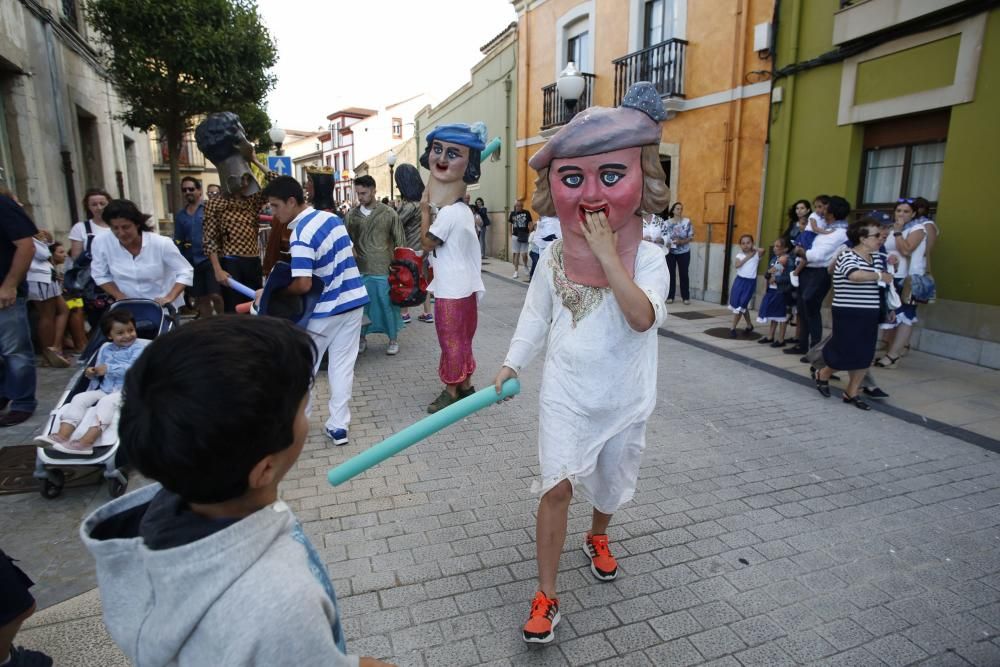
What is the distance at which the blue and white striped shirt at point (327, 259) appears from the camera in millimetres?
3922

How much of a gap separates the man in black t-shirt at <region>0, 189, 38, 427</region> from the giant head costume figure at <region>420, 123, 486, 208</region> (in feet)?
9.42

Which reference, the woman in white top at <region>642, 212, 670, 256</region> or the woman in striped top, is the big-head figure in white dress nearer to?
the woman in striped top

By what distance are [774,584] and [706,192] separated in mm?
9065

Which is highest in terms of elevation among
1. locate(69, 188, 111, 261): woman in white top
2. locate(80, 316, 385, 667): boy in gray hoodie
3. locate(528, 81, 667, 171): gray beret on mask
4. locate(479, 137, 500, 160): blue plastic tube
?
locate(479, 137, 500, 160): blue plastic tube

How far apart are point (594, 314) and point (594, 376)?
0.24 metres

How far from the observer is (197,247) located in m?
6.95

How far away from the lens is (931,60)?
6.87 m

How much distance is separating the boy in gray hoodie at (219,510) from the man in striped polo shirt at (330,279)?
301 centimetres

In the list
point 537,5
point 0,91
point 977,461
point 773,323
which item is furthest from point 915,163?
point 0,91

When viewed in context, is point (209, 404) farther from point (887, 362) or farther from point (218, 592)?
point (887, 362)

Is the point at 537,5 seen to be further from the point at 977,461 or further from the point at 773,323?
the point at 977,461

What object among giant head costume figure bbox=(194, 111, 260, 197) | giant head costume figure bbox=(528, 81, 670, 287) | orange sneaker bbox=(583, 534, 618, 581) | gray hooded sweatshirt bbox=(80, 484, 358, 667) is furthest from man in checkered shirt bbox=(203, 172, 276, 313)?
gray hooded sweatshirt bbox=(80, 484, 358, 667)

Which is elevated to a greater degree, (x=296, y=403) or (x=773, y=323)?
(x=296, y=403)

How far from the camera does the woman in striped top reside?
16.1 ft
